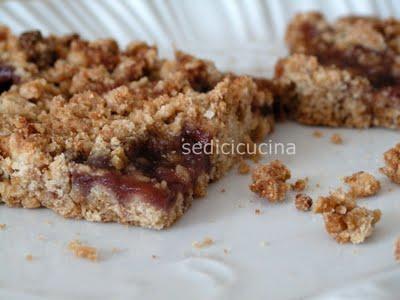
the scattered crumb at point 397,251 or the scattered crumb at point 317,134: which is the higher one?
the scattered crumb at point 317,134

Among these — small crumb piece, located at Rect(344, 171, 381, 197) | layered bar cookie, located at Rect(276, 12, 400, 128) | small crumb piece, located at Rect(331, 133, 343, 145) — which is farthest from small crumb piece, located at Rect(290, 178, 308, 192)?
layered bar cookie, located at Rect(276, 12, 400, 128)

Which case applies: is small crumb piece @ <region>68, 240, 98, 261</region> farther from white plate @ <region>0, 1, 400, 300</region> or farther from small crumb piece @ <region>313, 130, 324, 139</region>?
small crumb piece @ <region>313, 130, 324, 139</region>

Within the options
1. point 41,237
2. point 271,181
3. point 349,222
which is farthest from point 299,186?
point 41,237

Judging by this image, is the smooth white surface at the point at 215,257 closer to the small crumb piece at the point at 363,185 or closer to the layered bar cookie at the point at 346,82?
the small crumb piece at the point at 363,185

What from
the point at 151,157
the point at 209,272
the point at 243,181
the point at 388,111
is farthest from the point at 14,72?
the point at 388,111

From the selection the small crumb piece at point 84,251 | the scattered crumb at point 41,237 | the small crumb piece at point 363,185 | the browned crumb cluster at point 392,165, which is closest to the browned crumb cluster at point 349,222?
the small crumb piece at point 363,185

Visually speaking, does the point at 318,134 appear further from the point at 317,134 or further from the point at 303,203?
the point at 303,203

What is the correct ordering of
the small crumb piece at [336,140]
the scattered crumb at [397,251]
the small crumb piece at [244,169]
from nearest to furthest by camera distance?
1. the scattered crumb at [397,251]
2. the small crumb piece at [244,169]
3. the small crumb piece at [336,140]

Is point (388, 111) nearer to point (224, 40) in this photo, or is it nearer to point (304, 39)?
point (304, 39)
